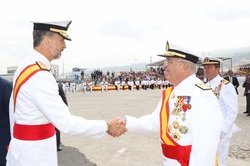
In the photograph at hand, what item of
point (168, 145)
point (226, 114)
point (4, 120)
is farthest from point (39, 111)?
point (226, 114)

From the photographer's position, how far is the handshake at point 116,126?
3.73 meters

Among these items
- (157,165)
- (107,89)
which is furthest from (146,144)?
(107,89)

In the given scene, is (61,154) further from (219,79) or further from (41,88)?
(41,88)

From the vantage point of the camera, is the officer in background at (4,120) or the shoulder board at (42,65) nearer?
the shoulder board at (42,65)

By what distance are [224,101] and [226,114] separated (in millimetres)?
195

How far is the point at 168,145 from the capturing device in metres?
3.31

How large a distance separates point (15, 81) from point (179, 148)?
1548 mm

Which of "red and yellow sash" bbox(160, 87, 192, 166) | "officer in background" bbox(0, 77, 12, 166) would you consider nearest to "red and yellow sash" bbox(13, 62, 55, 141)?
"officer in background" bbox(0, 77, 12, 166)

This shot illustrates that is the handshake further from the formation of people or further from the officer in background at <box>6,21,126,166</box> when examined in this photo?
the officer in background at <box>6,21,126,166</box>

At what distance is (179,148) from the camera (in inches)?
127

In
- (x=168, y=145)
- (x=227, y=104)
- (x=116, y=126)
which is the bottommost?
(x=168, y=145)

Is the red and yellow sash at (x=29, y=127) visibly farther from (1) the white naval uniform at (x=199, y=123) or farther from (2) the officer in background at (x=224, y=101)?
(2) the officer in background at (x=224, y=101)

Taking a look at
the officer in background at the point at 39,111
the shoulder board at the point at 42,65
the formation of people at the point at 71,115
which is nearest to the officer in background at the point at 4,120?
the formation of people at the point at 71,115

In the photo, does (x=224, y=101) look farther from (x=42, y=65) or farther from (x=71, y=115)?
(x=42, y=65)
